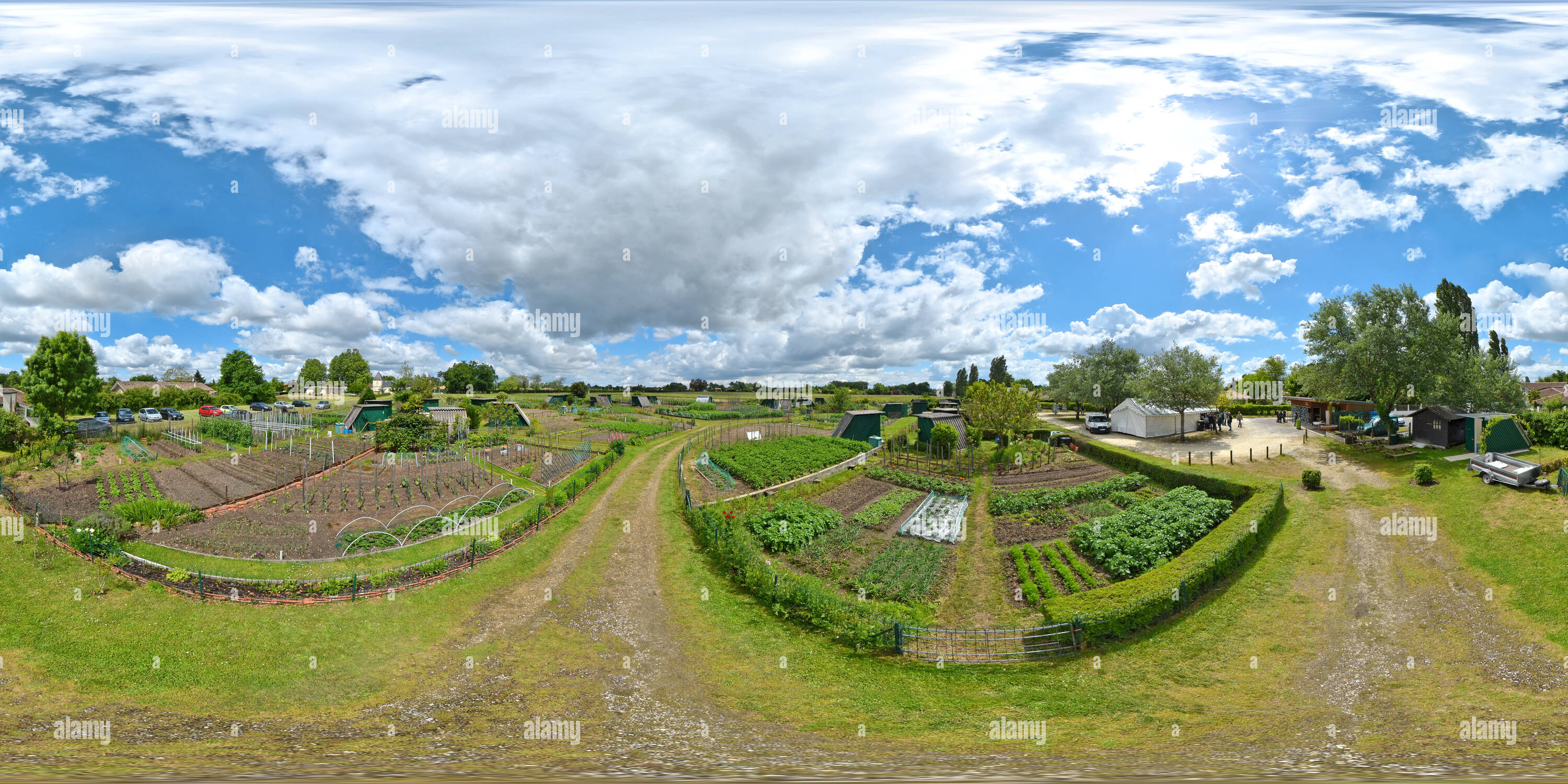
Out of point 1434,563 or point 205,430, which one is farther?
point 205,430

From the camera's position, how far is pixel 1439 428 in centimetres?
3067

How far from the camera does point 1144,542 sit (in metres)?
19.8

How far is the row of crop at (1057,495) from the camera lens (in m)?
26.9

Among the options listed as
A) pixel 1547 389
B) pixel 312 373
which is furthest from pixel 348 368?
pixel 1547 389

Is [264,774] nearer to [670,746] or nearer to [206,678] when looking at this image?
[670,746]

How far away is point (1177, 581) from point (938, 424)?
24111 mm

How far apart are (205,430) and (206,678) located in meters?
46.3

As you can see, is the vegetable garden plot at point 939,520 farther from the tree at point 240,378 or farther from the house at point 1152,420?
the tree at point 240,378

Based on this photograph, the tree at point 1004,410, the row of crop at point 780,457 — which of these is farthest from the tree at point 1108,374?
the row of crop at point 780,457

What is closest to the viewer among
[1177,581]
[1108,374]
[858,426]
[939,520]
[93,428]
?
[1177,581]

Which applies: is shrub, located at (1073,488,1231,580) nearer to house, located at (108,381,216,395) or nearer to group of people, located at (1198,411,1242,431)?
group of people, located at (1198,411,1242,431)

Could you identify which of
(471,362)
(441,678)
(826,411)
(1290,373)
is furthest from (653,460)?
(471,362)

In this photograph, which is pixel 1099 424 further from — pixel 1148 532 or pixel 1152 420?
pixel 1148 532

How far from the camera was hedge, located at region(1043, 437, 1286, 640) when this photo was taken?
14.4m
